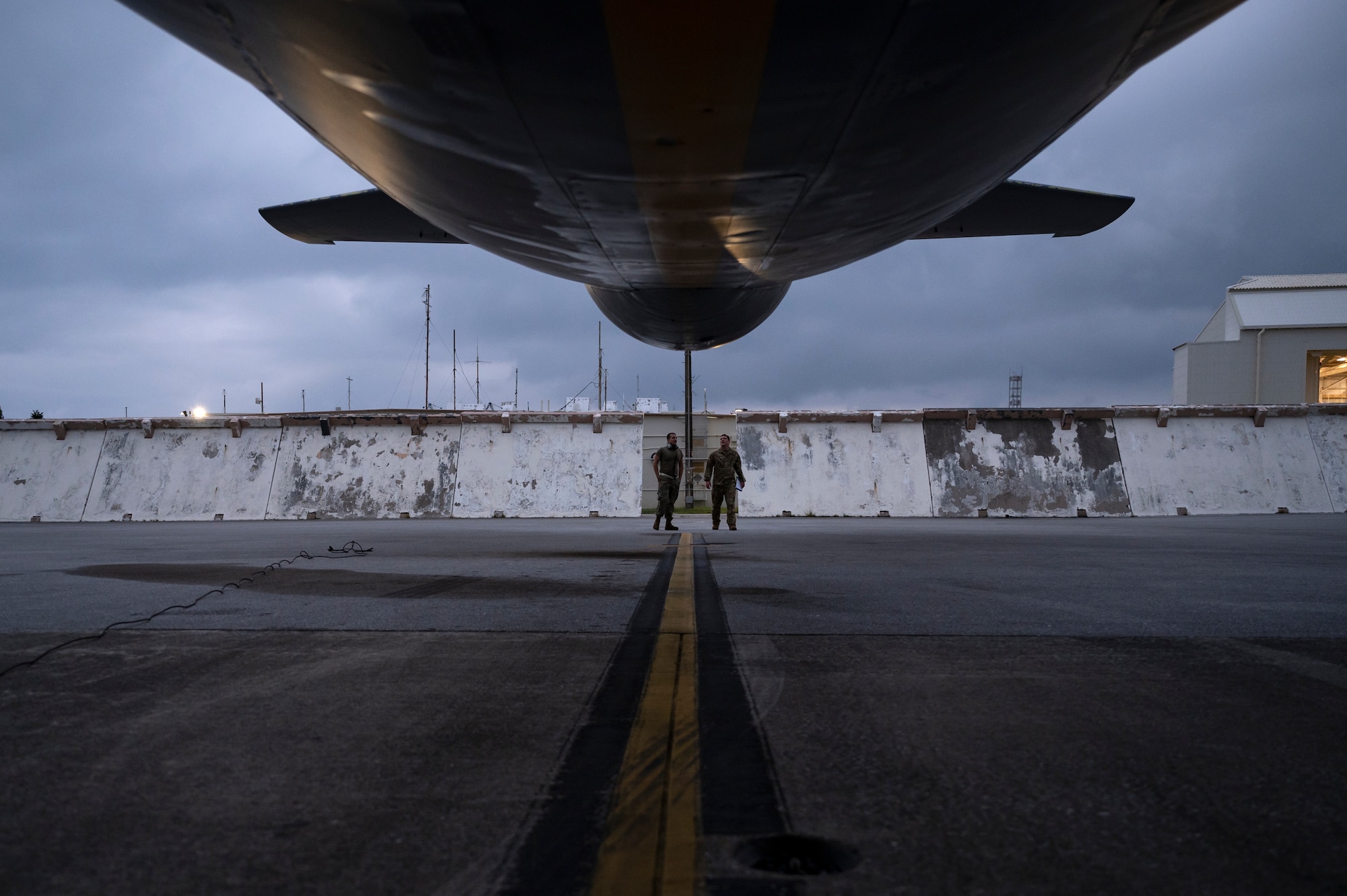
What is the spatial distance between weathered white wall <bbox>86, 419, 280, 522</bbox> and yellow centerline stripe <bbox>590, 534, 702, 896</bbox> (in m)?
16.4

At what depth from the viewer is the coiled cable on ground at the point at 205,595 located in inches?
116

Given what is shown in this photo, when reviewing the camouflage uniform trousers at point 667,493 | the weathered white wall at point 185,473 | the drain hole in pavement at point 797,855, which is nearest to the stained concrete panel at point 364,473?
the weathered white wall at point 185,473

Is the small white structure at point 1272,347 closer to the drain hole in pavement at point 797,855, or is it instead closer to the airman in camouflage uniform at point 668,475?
the airman in camouflage uniform at point 668,475

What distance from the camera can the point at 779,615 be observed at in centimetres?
387

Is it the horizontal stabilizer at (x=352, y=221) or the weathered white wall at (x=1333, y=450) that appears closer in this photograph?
the horizontal stabilizer at (x=352, y=221)

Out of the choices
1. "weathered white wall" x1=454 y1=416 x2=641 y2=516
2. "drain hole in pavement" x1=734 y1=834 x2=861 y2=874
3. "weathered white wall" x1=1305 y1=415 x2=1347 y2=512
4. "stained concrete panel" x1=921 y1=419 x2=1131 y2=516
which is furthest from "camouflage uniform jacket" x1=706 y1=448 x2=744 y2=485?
"weathered white wall" x1=1305 y1=415 x2=1347 y2=512

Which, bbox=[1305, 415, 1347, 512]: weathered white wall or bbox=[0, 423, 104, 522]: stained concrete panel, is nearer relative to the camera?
bbox=[1305, 415, 1347, 512]: weathered white wall

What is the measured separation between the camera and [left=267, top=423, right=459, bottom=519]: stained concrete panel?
16.3 meters

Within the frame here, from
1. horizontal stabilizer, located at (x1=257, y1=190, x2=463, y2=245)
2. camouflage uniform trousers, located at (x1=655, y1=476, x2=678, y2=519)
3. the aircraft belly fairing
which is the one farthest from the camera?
camouflage uniform trousers, located at (x1=655, y1=476, x2=678, y2=519)

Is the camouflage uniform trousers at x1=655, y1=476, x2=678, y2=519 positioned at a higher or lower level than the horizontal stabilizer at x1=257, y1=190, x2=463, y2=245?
lower

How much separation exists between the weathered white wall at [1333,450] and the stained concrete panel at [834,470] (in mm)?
8254

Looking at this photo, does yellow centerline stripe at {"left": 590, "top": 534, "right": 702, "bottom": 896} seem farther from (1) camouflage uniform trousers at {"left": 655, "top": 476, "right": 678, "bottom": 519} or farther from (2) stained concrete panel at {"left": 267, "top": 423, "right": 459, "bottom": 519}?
(2) stained concrete panel at {"left": 267, "top": 423, "right": 459, "bottom": 519}

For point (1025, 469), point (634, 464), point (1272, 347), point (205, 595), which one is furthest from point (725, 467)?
point (1272, 347)

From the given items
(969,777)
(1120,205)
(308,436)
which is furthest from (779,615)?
(308,436)
